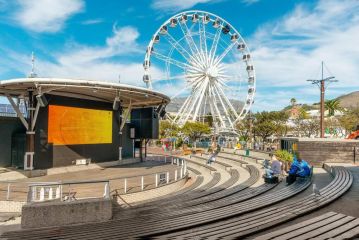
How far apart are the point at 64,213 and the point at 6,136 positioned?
16.6m

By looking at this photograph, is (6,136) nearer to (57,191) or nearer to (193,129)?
(57,191)

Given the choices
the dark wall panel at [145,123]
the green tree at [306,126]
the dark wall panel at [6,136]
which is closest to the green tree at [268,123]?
the green tree at [306,126]

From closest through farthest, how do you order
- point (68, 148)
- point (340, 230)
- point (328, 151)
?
point (340, 230)
point (328, 151)
point (68, 148)

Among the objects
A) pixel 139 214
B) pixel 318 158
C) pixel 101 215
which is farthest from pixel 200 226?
pixel 318 158

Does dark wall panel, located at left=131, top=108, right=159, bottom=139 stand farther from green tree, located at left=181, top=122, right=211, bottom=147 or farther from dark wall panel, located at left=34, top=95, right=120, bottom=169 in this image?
green tree, located at left=181, top=122, right=211, bottom=147

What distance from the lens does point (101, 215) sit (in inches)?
357

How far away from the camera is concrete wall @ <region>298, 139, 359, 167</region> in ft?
72.0

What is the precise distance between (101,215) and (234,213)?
401cm

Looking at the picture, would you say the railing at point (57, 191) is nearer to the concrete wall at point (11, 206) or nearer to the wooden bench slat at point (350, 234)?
the concrete wall at point (11, 206)

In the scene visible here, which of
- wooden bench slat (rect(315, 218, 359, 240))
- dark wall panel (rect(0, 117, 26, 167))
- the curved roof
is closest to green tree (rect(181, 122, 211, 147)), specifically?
the curved roof

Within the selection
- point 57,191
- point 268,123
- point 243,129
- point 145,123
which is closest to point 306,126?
point 243,129

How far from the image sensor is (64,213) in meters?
8.77

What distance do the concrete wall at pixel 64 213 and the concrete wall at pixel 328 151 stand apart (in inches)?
679

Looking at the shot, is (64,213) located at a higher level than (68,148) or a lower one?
lower
